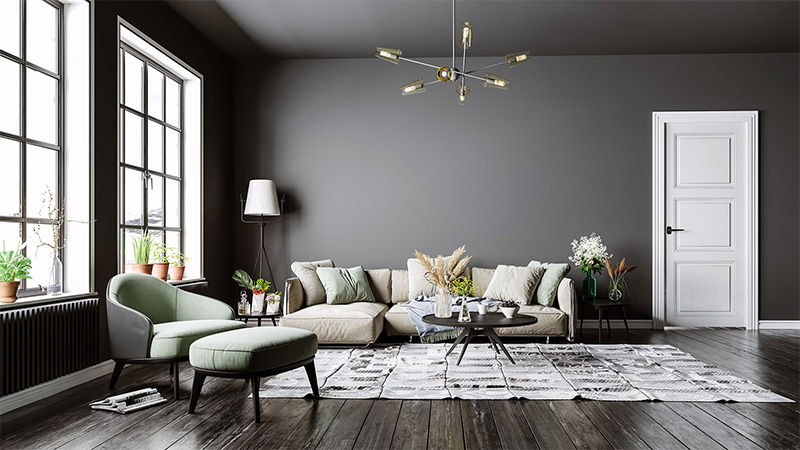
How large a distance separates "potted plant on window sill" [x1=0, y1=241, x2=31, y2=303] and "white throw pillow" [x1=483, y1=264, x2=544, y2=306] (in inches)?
159

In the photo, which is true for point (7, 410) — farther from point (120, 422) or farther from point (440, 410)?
point (440, 410)

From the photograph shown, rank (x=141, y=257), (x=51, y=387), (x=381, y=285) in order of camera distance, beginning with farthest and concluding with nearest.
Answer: (x=381, y=285) < (x=141, y=257) < (x=51, y=387)

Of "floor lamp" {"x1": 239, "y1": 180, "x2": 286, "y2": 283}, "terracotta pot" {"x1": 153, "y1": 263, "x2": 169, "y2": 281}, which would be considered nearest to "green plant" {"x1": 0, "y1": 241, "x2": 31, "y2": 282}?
"terracotta pot" {"x1": 153, "y1": 263, "x2": 169, "y2": 281}

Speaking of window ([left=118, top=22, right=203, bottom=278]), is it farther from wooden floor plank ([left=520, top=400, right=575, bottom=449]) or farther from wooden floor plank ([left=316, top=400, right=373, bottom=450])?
wooden floor plank ([left=520, top=400, right=575, bottom=449])

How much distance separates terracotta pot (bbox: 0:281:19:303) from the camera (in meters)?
3.36

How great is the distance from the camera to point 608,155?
6645 mm

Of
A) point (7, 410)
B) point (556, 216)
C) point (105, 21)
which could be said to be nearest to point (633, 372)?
point (556, 216)

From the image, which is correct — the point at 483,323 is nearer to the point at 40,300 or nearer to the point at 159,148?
the point at 40,300

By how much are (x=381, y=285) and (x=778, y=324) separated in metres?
4.51

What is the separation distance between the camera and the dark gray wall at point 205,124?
14.0ft

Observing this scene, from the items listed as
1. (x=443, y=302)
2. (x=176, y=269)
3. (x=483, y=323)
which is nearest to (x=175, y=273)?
(x=176, y=269)

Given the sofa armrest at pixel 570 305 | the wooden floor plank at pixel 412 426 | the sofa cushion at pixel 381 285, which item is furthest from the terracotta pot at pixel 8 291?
the sofa armrest at pixel 570 305

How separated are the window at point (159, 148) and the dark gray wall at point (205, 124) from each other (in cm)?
13

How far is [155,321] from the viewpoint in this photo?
13.5 feet
